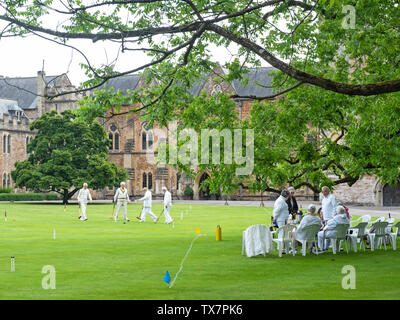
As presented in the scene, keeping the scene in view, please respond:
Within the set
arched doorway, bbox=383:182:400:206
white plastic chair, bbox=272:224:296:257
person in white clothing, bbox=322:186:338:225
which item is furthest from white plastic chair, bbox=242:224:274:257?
arched doorway, bbox=383:182:400:206

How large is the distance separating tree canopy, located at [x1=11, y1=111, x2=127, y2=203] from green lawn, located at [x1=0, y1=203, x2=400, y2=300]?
3480 cm

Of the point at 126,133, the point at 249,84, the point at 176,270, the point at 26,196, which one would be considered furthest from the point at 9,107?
the point at 176,270

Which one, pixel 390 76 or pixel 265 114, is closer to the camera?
pixel 390 76

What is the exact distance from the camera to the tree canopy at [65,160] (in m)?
56.1

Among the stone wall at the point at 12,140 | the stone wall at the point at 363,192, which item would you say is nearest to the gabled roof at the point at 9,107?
the stone wall at the point at 12,140

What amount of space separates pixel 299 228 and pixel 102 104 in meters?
5.72

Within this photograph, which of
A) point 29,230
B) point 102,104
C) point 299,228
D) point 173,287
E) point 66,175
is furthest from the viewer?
point 66,175

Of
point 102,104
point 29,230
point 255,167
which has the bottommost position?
point 29,230

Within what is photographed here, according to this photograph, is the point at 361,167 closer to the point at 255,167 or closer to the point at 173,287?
the point at 255,167

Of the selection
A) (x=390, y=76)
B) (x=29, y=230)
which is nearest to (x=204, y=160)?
(x=390, y=76)

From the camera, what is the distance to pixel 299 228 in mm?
16469

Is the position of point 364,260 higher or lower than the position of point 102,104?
lower
